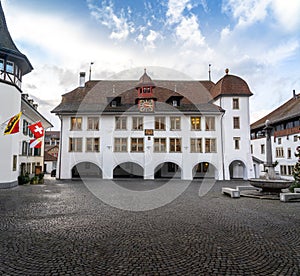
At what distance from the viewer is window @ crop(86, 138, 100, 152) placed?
2755 centimetres

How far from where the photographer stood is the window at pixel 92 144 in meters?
27.5

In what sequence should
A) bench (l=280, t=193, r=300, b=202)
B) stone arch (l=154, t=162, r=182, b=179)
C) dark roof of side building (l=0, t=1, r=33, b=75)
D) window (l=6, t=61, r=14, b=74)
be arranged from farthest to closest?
stone arch (l=154, t=162, r=182, b=179), window (l=6, t=61, r=14, b=74), dark roof of side building (l=0, t=1, r=33, b=75), bench (l=280, t=193, r=300, b=202)

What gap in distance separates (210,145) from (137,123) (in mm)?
8438

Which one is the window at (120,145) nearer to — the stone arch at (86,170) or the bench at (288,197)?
the stone arch at (86,170)

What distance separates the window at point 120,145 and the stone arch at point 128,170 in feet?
10.1

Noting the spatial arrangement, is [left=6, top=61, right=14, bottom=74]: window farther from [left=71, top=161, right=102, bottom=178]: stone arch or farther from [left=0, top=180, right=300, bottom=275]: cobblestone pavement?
[left=71, top=161, right=102, bottom=178]: stone arch

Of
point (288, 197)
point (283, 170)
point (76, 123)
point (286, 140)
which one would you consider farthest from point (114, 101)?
point (283, 170)

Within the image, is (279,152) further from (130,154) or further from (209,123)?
(130,154)

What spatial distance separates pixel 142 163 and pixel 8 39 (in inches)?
654

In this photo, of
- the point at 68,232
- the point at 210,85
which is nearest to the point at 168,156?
the point at 210,85

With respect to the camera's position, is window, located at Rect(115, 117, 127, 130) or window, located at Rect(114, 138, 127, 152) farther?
window, located at Rect(115, 117, 127, 130)

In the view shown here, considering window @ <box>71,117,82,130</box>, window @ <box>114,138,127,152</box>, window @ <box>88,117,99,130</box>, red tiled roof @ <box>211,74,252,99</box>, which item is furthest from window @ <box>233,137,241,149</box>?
window @ <box>71,117,82,130</box>

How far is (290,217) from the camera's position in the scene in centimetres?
944

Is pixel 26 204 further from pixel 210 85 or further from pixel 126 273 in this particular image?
pixel 210 85
